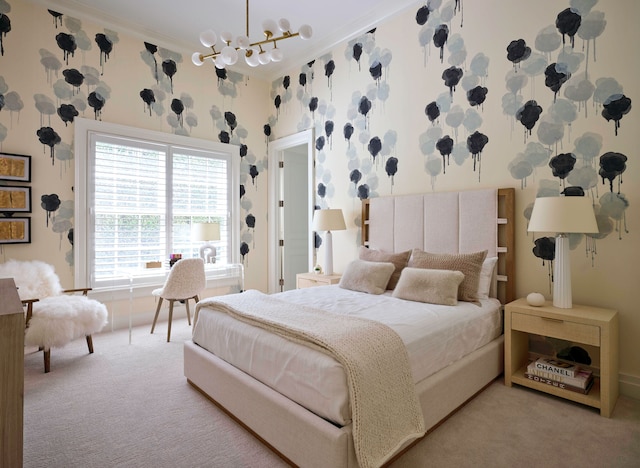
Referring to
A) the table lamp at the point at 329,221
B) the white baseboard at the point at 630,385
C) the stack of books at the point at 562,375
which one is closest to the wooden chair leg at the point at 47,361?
the table lamp at the point at 329,221

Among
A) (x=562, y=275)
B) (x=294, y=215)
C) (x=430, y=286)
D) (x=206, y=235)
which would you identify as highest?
(x=294, y=215)

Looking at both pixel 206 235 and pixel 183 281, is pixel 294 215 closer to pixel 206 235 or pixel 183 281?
pixel 206 235

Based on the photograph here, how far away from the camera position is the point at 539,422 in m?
2.12

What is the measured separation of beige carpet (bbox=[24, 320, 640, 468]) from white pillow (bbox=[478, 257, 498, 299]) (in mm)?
699

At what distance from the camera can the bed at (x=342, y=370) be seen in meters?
1.60

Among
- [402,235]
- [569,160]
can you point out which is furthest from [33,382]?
[569,160]

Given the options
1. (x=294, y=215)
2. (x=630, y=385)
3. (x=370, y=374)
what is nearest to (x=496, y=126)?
(x=630, y=385)

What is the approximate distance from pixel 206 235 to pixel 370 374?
3141 millimetres

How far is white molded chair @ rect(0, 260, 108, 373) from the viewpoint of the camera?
2.77 metres

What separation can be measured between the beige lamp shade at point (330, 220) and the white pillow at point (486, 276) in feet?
5.27

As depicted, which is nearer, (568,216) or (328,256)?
(568,216)

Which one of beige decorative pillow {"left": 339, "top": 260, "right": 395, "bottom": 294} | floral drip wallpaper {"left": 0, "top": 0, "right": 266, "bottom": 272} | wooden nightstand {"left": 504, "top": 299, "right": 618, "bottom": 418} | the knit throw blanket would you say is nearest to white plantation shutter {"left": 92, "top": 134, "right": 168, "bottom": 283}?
floral drip wallpaper {"left": 0, "top": 0, "right": 266, "bottom": 272}

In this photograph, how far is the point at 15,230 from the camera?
3391 mm

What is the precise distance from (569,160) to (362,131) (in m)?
2.08
